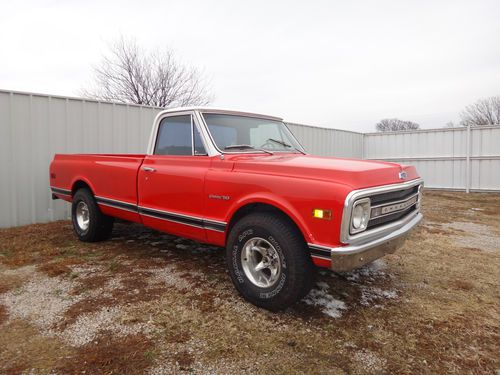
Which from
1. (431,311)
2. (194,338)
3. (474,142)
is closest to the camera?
(194,338)

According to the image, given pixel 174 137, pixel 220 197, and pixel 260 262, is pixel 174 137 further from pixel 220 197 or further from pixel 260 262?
pixel 260 262

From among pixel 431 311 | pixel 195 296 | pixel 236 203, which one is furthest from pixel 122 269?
pixel 431 311

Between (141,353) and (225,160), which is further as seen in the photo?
(225,160)

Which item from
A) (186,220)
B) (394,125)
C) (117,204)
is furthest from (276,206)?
(394,125)

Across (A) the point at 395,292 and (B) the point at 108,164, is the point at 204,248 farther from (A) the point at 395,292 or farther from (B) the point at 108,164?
(A) the point at 395,292

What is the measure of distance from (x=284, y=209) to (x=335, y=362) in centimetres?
118

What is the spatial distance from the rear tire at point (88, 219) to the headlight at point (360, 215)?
3870 millimetres

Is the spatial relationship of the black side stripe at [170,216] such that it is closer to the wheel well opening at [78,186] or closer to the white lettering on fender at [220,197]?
the white lettering on fender at [220,197]

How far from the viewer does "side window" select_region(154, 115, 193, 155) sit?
13.1 ft

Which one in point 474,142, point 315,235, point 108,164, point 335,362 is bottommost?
point 335,362

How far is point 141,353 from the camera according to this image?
2406 millimetres

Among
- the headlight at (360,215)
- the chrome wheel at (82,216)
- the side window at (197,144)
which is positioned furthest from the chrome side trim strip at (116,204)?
the headlight at (360,215)

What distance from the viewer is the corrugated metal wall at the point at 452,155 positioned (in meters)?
13.2

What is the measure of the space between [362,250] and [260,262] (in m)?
0.94
